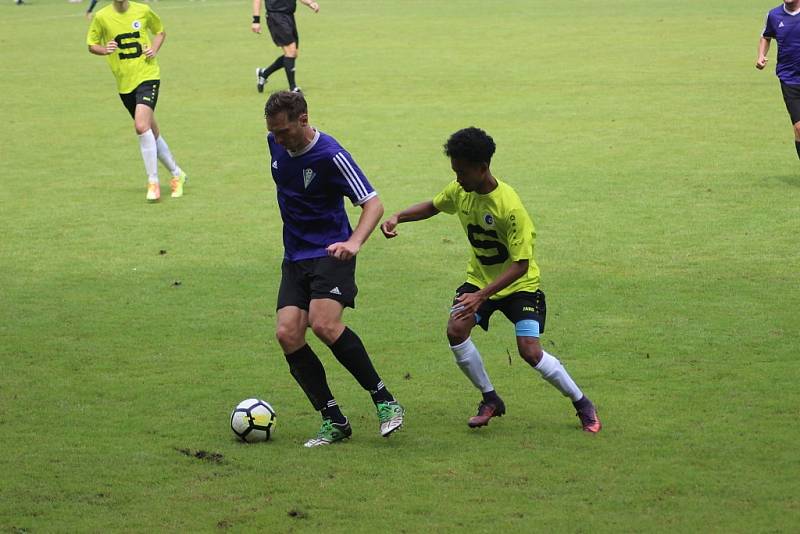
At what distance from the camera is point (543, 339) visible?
961 centimetres

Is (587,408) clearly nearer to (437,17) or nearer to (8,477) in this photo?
(8,477)

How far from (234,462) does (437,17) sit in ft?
104

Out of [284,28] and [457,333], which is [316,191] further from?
[284,28]

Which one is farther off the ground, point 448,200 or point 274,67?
point 448,200

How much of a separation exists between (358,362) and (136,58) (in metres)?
8.59

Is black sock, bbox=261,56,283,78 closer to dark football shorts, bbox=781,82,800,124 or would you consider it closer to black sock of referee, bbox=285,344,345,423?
dark football shorts, bbox=781,82,800,124

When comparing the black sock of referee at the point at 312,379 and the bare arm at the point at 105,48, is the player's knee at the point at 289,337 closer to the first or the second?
the black sock of referee at the point at 312,379

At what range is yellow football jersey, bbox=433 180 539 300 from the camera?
732 cm

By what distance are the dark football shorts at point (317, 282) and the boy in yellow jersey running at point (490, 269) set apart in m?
0.38

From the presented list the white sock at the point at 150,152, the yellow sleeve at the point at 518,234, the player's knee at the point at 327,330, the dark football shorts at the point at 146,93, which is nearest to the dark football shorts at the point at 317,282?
the player's knee at the point at 327,330

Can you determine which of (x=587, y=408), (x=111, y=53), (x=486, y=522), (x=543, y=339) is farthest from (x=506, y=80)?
(x=486, y=522)

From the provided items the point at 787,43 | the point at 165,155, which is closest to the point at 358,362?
the point at 165,155

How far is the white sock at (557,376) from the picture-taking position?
752cm

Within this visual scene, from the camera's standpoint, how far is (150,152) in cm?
1497
